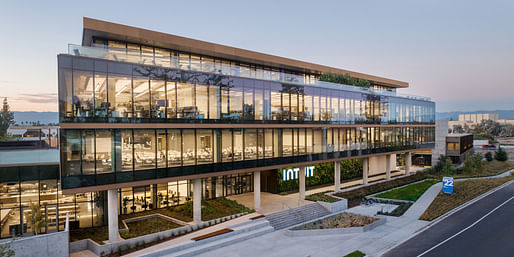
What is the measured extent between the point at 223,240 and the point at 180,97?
1110 centimetres

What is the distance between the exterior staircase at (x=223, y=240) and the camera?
2117 centimetres

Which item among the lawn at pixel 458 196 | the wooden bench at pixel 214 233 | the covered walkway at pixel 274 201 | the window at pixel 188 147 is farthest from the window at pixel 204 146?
the lawn at pixel 458 196

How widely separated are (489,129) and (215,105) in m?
183

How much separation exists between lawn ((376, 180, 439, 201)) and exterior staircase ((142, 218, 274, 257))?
744 inches

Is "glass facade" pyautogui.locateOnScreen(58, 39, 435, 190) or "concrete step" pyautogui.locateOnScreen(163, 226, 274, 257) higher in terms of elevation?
"glass facade" pyautogui.locateOnScreen(58, 39, 435, 190)

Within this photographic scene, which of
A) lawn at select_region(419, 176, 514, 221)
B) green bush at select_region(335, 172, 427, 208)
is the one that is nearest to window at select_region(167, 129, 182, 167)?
green bush at select_region(335, 172, 427, 208)

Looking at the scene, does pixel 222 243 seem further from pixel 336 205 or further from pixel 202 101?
pixel 336 205

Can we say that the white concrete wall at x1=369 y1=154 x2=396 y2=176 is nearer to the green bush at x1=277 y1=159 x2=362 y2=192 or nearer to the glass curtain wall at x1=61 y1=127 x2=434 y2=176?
the green bush at x1=277 y1=159 x2=362 y2=192

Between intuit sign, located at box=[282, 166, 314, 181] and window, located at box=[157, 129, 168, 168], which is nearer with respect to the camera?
window, located at box=[157, 129, 168, 168]

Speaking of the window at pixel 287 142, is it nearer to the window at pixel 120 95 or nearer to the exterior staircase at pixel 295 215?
the exterior staircase at pixel 295 215

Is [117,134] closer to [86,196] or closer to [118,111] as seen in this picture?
[118,111]

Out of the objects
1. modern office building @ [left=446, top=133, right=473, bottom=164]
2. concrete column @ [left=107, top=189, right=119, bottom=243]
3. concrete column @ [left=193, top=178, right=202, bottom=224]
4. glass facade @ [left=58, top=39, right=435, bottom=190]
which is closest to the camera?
glass facade @ [left=58, top=39, right=435, bottom=190]

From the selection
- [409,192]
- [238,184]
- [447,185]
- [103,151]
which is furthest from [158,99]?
[447,185]

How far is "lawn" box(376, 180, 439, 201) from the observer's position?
37562 mm
